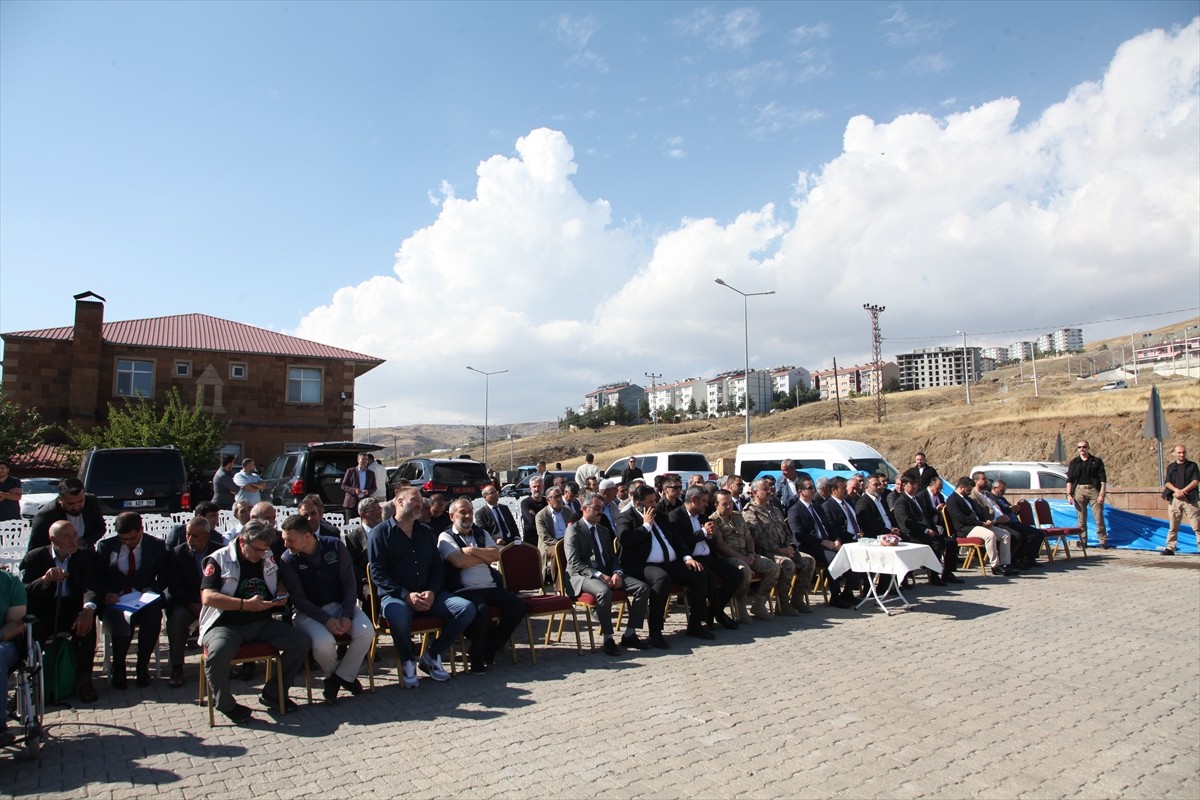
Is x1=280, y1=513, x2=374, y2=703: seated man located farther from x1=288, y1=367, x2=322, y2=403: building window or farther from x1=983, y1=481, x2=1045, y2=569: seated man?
x1=288, y1=367, x2=322, y2=403: building window

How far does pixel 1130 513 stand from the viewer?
15.0 metres

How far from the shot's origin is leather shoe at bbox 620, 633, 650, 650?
7586 mm

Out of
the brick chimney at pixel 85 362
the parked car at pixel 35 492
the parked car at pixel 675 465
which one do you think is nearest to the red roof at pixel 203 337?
the brick chimney at pixel 85 362

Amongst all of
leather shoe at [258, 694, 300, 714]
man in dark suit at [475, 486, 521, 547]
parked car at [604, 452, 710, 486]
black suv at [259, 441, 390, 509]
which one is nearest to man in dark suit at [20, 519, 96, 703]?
leather shoe at [258, 694, 300, 714]

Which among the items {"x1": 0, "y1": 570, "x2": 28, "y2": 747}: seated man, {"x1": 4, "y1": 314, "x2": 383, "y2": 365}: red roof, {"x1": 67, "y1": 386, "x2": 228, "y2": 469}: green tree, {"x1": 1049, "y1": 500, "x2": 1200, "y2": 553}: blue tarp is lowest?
{"x1": 1049, "y1": 500, "x2": 1200, "y2": 553}: blue tarp

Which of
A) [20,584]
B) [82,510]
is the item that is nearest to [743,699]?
[20,584]

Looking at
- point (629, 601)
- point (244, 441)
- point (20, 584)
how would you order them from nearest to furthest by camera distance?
point (20, 584), point (629, 601), point (244, 441)

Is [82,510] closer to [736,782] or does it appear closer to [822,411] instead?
[736,782]

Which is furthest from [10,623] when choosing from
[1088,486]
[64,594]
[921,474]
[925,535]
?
[1088,486]

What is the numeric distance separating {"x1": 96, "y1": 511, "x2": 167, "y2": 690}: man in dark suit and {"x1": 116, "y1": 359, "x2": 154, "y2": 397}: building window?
82.7 feet

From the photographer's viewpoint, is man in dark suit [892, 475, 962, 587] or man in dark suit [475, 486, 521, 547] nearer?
man in dark suit [475, 486, 521, 547]

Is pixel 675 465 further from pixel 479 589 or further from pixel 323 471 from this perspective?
pixel 479 589

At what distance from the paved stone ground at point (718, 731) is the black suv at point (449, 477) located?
9049 mm

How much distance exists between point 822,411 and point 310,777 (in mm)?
83950
